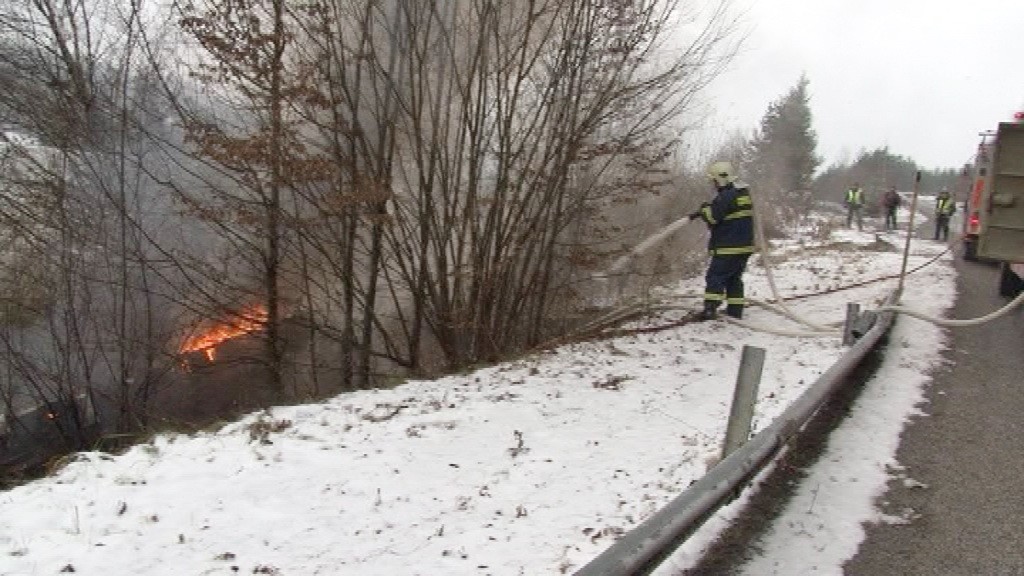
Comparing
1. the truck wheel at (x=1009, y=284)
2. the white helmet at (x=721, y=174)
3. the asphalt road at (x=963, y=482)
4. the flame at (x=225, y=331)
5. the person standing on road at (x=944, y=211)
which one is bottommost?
the flame at (x=225, y=331)

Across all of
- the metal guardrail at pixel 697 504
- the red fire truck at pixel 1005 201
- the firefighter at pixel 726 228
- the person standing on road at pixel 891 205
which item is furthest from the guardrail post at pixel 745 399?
the person standing on road at pixel 891 205

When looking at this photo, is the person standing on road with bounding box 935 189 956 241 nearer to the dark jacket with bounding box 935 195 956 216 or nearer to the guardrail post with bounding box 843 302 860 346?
the dark jacket with bounding box 935 195 956 216

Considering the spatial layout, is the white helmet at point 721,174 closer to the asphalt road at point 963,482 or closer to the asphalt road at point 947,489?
the asphalt road at point 947,489

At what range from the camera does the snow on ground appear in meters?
3.48

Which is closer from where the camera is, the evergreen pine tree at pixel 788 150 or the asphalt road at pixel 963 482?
the asphalt road at pixel 963 482

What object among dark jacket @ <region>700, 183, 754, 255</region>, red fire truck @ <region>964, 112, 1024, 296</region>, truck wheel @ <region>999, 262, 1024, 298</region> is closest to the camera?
red fire truck @ <region>964, 112, 1024, 296</region>

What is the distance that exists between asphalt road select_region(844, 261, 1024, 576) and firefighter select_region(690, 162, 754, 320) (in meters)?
2.43

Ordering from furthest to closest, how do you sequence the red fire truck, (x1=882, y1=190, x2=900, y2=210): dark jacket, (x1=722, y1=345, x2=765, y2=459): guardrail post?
1. (x1=882, y1=190, x2=900, y2=210): dark jacket
2. the red fire truck
3. (x1=722, y1=345, x2=765, y2=459): guardrail post

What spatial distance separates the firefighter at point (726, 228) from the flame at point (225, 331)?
642 centimetres

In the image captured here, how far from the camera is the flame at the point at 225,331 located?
1112 centimetres

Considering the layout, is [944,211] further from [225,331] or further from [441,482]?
[441,482]

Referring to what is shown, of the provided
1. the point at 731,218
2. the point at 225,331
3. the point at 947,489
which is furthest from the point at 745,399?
the point at 225,331

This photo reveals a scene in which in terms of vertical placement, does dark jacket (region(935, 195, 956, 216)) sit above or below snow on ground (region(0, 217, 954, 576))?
above

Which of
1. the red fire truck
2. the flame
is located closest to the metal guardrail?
the red fire truck
